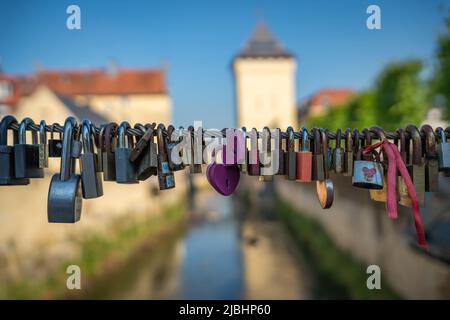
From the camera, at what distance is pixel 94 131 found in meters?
1.55

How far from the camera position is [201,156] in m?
1.51

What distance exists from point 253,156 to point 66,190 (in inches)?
29.5

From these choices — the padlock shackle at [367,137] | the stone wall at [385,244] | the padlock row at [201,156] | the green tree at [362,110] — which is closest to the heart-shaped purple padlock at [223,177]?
the padlock row at [201,156]

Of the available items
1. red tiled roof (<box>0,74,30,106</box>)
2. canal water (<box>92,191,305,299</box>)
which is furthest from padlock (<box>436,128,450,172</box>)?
red tiled roof (<box>0,74,30,106</box>)

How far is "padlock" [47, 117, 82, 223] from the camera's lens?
1.44 meters

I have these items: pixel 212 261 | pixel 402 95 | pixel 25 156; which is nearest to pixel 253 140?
pixel 25 156

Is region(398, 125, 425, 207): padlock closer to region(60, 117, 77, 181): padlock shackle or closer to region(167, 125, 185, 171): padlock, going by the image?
region(167, 125, 185, 171): padlock

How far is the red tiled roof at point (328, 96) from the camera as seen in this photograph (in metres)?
50.3

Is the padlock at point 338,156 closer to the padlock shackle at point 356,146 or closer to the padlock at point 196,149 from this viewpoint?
the padlock shackle at point 356,146

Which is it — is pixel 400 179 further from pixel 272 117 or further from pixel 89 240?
pixel 272 117

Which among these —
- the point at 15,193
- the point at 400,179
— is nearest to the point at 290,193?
the point at 15,193

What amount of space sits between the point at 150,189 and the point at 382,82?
12.3 m

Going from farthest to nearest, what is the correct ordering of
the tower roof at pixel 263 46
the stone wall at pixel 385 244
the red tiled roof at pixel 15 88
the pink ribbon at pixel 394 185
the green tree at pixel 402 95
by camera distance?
the tower roof at pixel 263 46 < the red tiled roof at pixel 15 88 < the green tree at pixel 402 95 < the stone wall at pixel 385 244 < the pink ribbon at pixel 394 185

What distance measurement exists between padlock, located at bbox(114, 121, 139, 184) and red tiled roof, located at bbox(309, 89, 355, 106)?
50611mm
